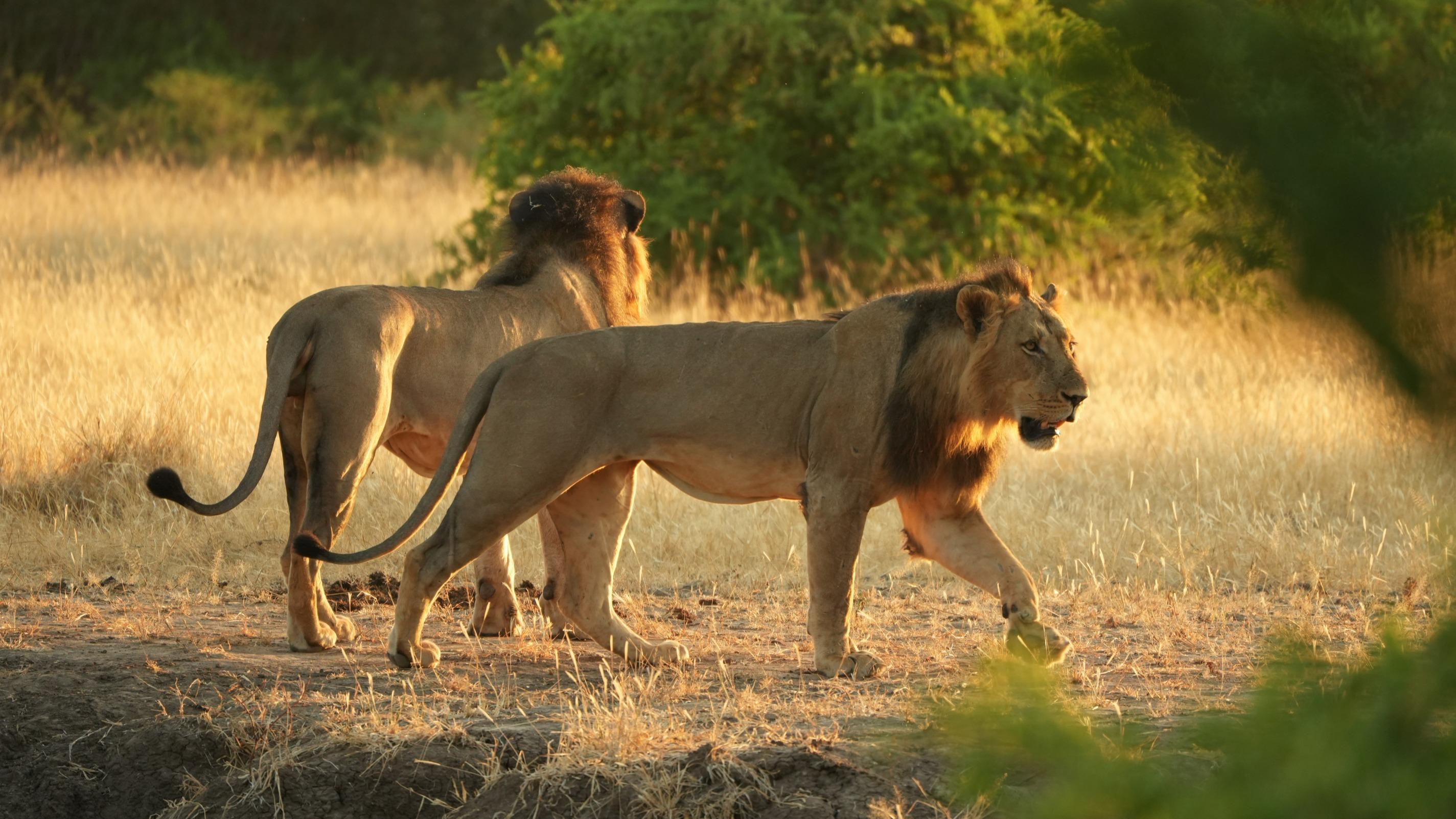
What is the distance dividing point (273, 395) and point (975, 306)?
230 cm

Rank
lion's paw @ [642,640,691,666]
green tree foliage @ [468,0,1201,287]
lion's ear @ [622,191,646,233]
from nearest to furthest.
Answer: lion's paw @ [642,640,691,666], lion's ear @ [622,191,646,233], green tree foliage @ [468,0,1201,287]

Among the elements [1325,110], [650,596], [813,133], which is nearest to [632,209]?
[650,596]

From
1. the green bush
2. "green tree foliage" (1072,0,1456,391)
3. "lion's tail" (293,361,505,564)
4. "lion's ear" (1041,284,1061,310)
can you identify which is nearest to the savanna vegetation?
"green tree foliage" (1072,0,1456,391)

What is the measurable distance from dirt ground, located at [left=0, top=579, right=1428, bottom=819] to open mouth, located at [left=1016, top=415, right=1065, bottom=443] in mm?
709

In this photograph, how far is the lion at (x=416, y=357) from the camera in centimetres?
556

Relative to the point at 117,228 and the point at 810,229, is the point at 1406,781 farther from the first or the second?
the point at 117,228

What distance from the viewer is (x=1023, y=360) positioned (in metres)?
5.00

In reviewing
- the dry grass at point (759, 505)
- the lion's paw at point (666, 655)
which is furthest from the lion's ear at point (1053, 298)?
the lion's paw at point (666, 655)

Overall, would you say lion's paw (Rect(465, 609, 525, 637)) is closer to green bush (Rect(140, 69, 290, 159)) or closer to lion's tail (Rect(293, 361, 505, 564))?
lion's tail (Rect(293, 361, 505, 564))

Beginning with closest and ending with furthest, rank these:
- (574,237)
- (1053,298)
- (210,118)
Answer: (1053,298) < (574,237) < (210,118)

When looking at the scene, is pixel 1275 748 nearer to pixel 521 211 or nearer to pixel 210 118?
pixel 521 211

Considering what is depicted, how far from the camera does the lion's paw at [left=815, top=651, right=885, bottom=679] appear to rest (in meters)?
5.15

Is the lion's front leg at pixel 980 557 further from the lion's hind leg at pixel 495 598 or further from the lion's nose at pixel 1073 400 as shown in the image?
the lion's hind leg at pixel 495 598

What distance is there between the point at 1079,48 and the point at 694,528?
6465 mm
